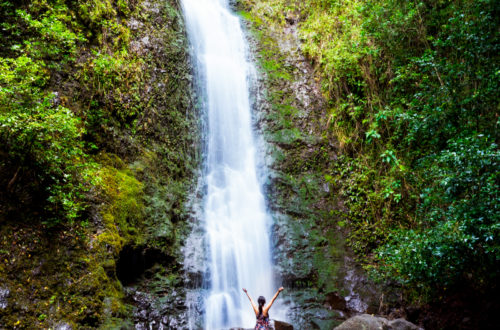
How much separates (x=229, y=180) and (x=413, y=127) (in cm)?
488

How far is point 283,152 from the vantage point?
972 cm

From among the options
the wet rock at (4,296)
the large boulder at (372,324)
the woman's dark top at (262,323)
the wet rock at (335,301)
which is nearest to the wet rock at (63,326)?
the wet rock at (4,296)

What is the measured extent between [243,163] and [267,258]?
294 cm

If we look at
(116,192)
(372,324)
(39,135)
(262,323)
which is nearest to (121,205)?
(116,192)

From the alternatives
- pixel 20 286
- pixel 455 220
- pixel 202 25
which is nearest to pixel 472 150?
pixel 455 220

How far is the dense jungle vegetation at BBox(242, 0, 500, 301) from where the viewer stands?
5.18 m

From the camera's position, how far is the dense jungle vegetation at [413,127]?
518 centimetres

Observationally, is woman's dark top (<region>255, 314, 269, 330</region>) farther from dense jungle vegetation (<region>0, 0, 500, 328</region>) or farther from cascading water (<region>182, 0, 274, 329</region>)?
dense jungle vegetation (<region>0, 0, 500, 328</region>)

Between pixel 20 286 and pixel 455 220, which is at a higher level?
pixel 455 220

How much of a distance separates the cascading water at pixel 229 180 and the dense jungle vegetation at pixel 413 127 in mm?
2449

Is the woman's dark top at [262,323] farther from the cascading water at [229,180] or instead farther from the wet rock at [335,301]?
the wet rock at [335,301]

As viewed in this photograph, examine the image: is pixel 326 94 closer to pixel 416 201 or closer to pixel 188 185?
pixel 416 201

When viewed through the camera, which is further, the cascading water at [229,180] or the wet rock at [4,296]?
the cascading water at [229,180]

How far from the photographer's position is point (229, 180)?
8.98 meters
